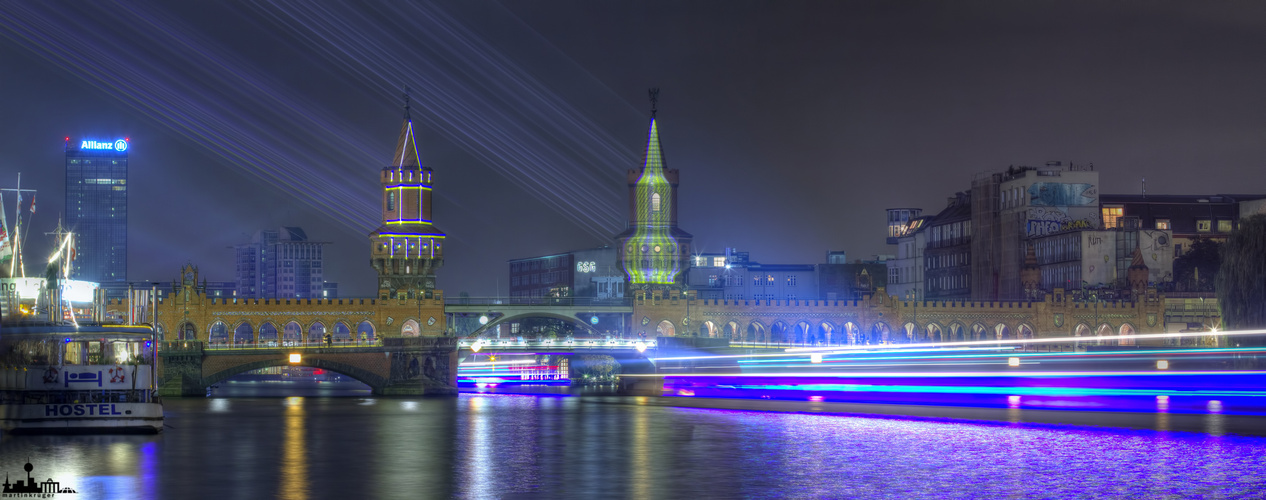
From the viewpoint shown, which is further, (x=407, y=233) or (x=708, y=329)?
(x=407, y=233)

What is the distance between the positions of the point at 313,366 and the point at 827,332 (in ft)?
191

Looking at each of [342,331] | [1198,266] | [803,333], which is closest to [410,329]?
[342,331]

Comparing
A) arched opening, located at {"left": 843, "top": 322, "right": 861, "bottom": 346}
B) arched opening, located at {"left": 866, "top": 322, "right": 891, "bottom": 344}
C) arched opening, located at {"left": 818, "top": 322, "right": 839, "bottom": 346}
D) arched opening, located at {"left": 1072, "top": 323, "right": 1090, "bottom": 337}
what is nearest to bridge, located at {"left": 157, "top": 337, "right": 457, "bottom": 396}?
arched opening, located at {"left": 818, "top": 322, "right": 839, "bottom": 346}

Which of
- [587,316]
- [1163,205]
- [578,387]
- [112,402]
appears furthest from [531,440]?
[1163,205]

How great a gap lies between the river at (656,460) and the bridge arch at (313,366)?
3981 cm

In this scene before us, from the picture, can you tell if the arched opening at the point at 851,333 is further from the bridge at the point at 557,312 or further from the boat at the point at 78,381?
the boat at the point at 78,381

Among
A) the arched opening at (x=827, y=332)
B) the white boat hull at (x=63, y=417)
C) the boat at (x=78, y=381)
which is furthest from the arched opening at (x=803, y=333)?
the white boat hull at (x=63, y=417)

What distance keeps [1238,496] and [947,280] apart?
138 m

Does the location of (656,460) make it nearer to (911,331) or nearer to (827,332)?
(827,332)

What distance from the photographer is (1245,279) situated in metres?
85.2

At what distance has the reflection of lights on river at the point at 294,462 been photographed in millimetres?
36284

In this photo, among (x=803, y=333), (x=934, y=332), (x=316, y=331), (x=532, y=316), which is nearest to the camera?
(x=532, y=316)

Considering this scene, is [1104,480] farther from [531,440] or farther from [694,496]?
[531,440]

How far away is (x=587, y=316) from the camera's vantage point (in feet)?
477
